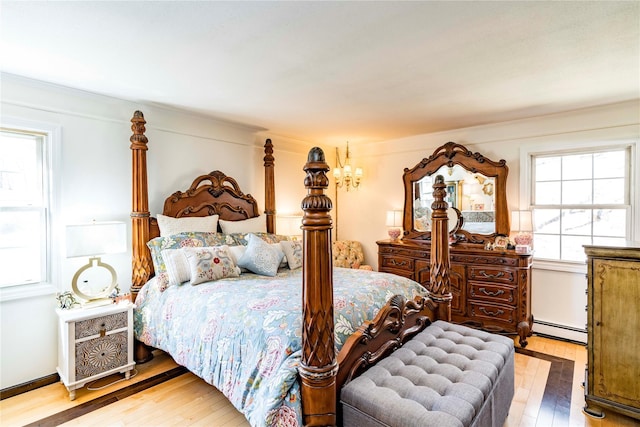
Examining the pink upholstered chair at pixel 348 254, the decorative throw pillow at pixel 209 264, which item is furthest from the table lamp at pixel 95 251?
the pink upholstered chair at pixel 348 254

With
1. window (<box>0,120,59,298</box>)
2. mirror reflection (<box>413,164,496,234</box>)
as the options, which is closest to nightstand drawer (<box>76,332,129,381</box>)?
window (<box>0,120,59,298</box>)

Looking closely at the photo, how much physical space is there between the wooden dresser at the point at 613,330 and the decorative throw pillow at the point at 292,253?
90.0 inches

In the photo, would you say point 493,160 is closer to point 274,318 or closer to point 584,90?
point 584,90

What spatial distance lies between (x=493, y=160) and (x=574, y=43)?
6.87 feet

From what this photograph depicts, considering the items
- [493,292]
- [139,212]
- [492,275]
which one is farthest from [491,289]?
[139,212]

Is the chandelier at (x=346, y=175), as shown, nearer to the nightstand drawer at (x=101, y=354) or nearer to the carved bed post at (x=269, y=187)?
the carved bed post at (x=269, y=187)

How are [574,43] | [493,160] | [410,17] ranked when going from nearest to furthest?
[410,17] → [574,43] → [493,160]

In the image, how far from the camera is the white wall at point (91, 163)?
8.24ft

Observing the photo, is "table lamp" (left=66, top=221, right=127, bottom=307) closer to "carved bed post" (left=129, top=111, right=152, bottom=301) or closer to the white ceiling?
"carved bed post" (left=129, top=111, right=152, bottom=301)

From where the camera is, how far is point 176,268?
8.80 ft

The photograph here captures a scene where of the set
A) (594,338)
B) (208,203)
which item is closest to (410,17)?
(594,338)

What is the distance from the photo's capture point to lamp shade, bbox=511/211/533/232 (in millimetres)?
3543

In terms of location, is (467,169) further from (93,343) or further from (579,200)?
(93,343)

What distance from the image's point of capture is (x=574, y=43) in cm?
197
